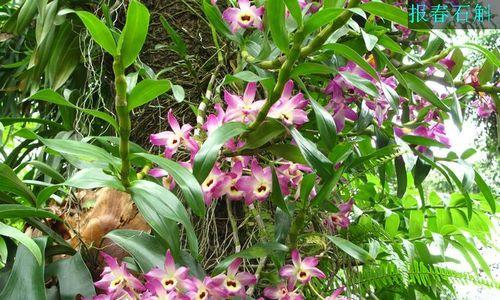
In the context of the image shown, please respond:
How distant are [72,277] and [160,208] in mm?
154

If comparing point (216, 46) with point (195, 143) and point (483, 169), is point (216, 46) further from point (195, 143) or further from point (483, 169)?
point (483, 169)

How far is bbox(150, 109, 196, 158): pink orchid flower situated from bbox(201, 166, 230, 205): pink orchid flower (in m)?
0.05

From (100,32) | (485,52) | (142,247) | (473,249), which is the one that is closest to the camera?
(100,32)

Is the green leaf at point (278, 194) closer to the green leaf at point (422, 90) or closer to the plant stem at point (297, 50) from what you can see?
the plant stem at point (297, 50)

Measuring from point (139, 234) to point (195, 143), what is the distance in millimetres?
129

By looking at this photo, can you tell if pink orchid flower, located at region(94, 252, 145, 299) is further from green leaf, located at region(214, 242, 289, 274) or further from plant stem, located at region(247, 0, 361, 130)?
plant stem, located at region(247, 0, 361, 130)

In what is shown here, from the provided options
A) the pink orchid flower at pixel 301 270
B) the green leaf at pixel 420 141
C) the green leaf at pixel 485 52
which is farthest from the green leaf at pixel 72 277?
the green leaf at pixel 485 52

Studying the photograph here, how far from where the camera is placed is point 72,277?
61cm

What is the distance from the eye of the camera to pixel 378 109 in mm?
725

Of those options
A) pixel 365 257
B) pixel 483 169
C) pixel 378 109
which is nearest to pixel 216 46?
pixel 378 109

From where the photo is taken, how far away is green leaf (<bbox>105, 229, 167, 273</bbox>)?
0.57 meters

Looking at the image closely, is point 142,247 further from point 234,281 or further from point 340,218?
point 340,218

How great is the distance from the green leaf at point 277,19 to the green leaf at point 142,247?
0.86 feet

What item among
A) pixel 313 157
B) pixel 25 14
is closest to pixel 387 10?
pixel 313 157
